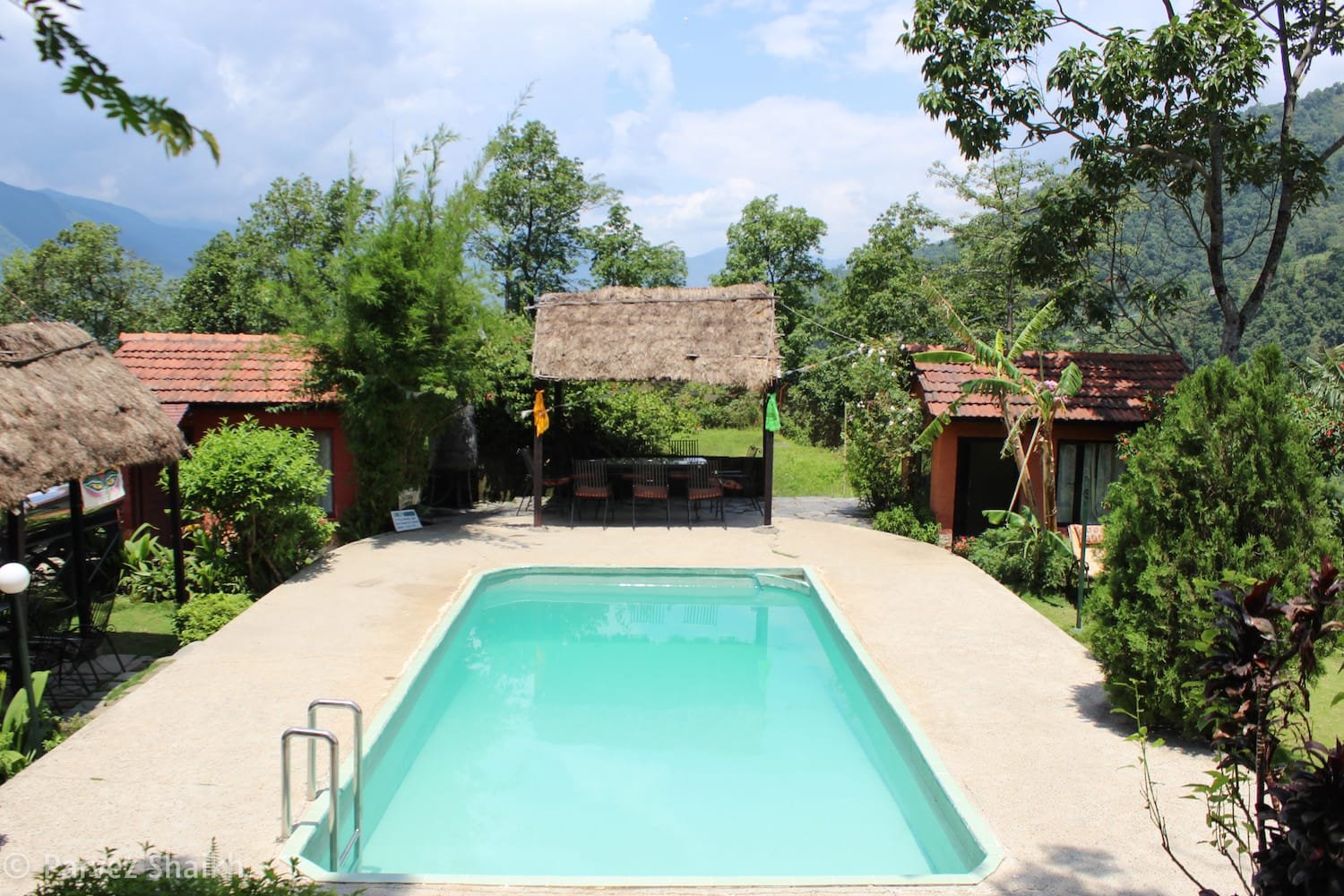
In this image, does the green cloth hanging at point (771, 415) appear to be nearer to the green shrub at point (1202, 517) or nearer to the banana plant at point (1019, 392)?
the banana plant at point (1019, 392)

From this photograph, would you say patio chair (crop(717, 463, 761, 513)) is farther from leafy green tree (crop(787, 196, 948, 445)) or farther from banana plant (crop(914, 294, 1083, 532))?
leafy green tree (crop(787, 196, 948, 445))

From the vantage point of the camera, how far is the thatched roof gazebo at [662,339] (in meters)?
15.2

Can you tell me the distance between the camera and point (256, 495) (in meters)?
10.8

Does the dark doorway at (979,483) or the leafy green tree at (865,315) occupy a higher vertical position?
the leafy green tree at (865,315)

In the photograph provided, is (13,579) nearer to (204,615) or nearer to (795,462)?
(204,615)

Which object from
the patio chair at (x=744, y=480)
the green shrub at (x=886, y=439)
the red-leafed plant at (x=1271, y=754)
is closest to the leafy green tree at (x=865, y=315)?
the patio chair at (x=744, y=480)

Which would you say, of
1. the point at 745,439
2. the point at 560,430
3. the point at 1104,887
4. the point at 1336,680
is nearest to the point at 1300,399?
the point at 1336,680

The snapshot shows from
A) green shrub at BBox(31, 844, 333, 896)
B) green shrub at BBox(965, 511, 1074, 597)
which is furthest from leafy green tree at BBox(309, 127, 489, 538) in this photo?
green shrub at BBox(31, 844, 333, 896)

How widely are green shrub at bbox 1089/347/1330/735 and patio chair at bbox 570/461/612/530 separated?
9.53 metres

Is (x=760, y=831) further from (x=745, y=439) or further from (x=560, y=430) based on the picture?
(x=745, y=439)

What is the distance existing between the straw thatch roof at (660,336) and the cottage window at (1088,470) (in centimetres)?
484

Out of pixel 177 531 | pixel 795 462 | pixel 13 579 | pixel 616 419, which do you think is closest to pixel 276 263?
pixel 616 419

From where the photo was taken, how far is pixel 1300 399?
1141 centimetres

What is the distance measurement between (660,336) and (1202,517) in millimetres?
10268
